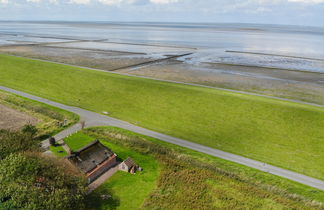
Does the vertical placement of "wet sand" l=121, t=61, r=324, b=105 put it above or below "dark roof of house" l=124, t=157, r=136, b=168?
above

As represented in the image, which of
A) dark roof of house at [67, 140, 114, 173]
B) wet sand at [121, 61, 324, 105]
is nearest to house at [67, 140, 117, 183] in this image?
dark roof of house at [67, 140, 114, 173]

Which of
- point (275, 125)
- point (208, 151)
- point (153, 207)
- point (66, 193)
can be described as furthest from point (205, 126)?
point (66, 193)

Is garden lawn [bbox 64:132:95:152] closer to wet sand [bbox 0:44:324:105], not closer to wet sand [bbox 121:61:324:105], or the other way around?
wet sand [bbox 0:44:324:105]

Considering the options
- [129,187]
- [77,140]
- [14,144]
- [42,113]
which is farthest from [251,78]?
[14,144]

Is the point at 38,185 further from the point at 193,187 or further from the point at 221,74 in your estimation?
the point at 221,74

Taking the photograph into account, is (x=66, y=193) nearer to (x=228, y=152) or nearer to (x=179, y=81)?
(x=228, y=152)

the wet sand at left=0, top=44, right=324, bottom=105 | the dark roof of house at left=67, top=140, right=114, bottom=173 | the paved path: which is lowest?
the paved path

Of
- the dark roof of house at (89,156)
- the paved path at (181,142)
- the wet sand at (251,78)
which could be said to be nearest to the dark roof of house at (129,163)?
the dark roof of house at (89,156)

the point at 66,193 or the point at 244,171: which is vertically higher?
the point at 66,193
